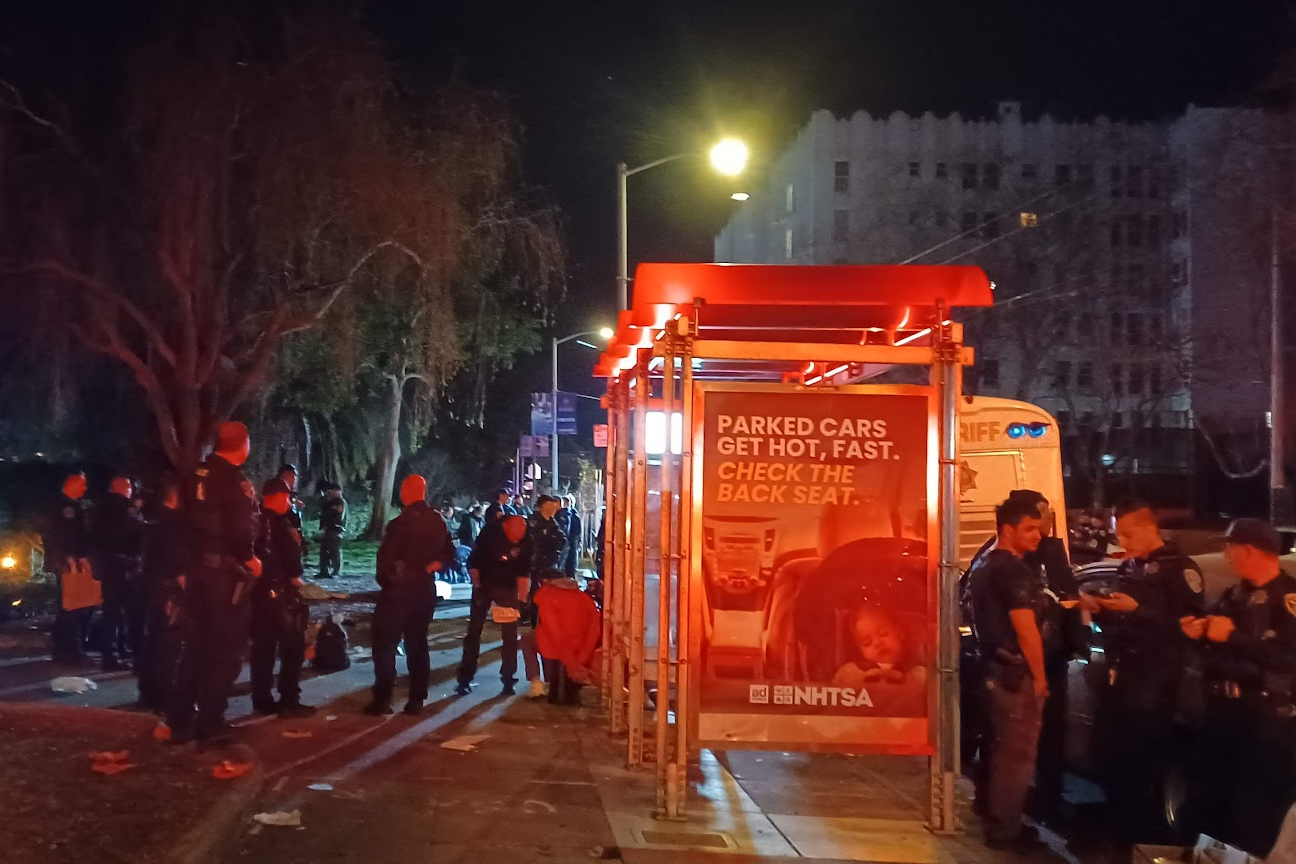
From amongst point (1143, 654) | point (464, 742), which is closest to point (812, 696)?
point (1143, 654)

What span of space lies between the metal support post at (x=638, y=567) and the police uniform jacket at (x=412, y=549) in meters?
2.12

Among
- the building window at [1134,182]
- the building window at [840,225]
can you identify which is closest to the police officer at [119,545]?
the building window at [1134,182]

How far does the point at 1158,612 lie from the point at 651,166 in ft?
40.2

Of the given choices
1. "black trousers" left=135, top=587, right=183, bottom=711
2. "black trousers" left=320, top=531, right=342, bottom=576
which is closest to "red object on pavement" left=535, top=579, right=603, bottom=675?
"black trousers" left=135, top=587, right=183, bottom=711

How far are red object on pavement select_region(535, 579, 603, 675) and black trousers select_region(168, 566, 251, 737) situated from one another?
2.86 meters

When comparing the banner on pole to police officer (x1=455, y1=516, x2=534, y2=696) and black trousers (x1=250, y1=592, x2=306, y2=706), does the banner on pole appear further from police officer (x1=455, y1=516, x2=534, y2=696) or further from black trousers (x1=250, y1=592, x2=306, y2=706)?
black trousers (x1=250, y1=592, x2=306, y2=706)

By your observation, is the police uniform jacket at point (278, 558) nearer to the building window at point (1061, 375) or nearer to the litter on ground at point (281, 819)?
the litter on ground at point (281, 819)

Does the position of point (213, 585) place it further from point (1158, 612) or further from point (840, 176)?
point (840, 176)

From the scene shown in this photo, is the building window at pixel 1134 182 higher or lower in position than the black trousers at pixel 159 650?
higher

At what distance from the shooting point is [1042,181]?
5309 centimetres

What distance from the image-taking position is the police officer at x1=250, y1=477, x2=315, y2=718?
30.0 feet

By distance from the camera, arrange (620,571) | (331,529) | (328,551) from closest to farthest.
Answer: (620,571) → (331,529) → (328,551)

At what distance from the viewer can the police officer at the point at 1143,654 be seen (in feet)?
20.2

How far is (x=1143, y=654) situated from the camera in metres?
6.30
